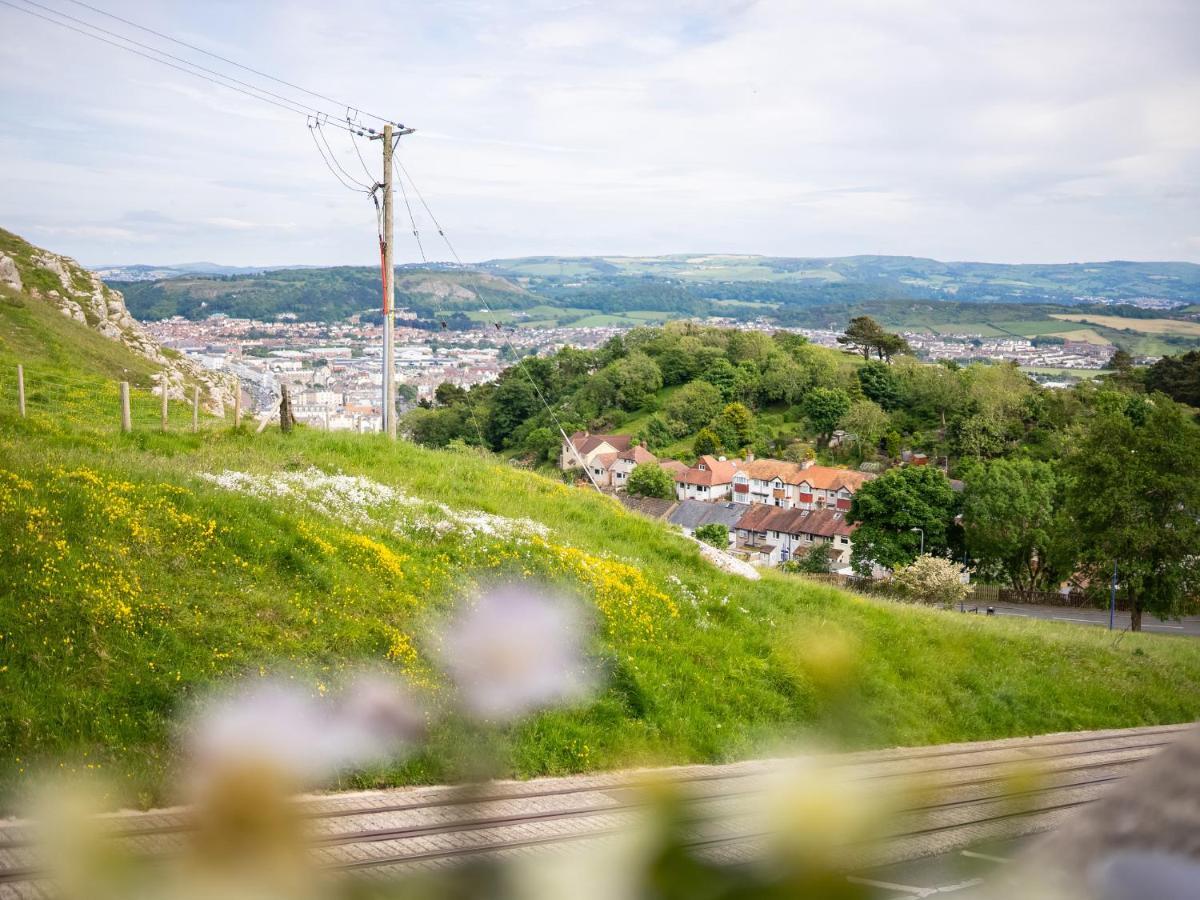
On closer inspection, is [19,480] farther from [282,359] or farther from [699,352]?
[699,352]

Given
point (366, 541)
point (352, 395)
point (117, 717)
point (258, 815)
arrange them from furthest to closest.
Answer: point (352, 395) < point (366, 541) < point (117, 717) < point (258, 815)

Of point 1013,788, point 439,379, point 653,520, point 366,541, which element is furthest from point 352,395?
point 439,379

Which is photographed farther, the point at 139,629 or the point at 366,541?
the point at 366,541

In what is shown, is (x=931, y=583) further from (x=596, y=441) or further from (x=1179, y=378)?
(x=1179, y=378)

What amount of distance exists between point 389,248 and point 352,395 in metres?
27.2

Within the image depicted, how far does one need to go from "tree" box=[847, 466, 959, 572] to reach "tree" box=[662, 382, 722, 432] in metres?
50.2

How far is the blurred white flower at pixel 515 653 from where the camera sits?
13.6 meters

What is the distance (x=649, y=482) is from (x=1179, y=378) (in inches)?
2449

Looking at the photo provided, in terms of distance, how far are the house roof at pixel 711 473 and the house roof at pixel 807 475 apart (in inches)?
83.1

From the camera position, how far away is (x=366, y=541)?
16.3 meters

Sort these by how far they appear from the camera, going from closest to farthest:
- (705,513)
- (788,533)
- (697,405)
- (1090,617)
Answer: (1090,617) < (788,533) < (705,513) < (697,405)

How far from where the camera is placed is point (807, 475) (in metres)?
96.9

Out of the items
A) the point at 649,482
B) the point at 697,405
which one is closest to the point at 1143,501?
the point at 649,482

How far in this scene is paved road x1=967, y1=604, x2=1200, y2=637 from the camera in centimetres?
5194
